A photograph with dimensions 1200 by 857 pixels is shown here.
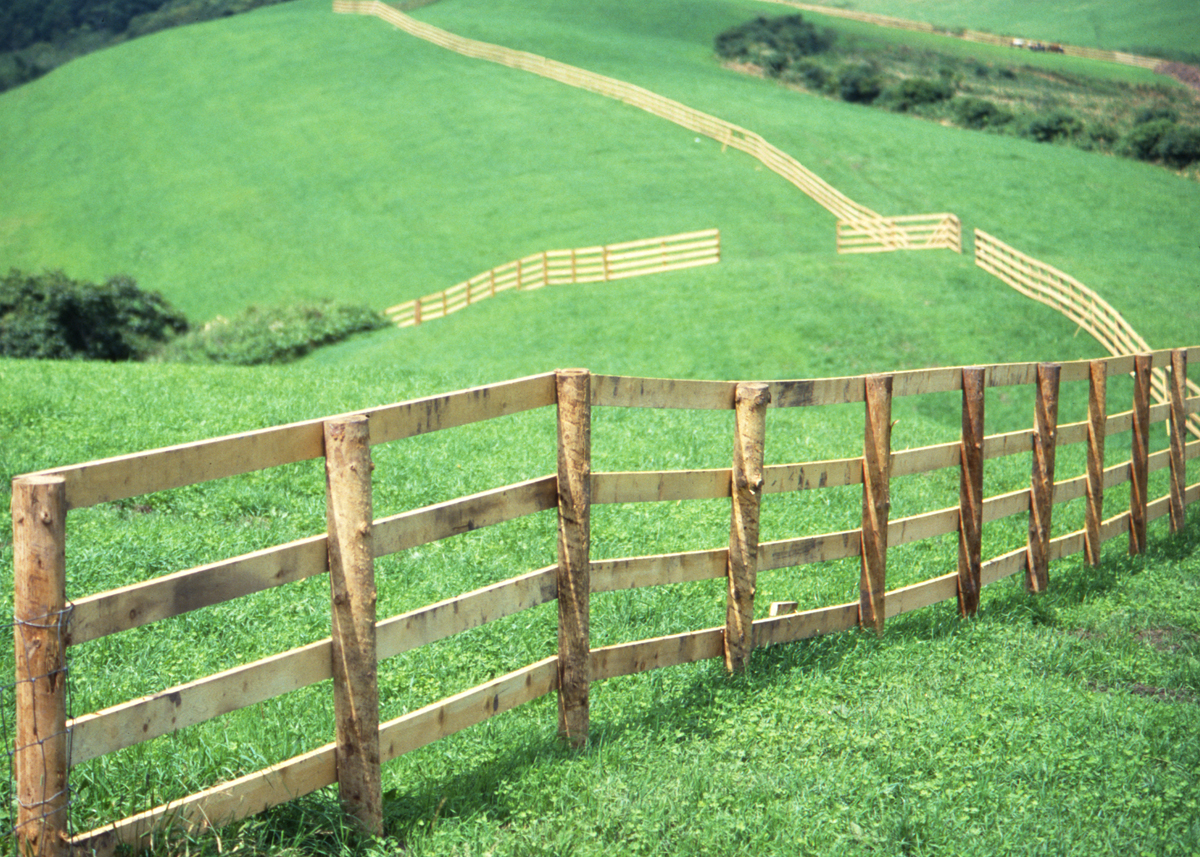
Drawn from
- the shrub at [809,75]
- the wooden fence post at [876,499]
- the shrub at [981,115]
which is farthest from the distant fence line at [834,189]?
the wooden fence post at [876,499]

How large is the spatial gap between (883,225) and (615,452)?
23.1 meters

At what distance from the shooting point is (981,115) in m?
48.4

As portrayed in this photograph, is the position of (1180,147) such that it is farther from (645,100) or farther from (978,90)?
(645,100)

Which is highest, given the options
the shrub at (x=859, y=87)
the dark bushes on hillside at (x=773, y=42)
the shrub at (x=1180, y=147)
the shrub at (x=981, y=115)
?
the dark bushes on hillside at (x=773, y=42)

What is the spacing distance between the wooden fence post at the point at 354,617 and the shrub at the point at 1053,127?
4927cm

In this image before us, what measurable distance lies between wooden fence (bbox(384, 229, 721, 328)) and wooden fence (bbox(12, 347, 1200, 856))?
22.2 meters

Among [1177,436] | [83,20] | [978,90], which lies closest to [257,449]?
[1177,436]

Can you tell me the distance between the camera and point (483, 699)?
13.4ft

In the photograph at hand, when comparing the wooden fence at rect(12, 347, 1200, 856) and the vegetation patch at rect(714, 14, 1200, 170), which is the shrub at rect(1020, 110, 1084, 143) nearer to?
the vegetation patch at rect(714, 14, 1200, 170)

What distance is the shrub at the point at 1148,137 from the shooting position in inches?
1588

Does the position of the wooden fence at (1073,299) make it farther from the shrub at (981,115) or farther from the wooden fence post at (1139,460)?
the shrub at (981,115)

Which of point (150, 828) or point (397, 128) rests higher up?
point (397, 128)

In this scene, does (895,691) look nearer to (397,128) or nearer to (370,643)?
(370,643)

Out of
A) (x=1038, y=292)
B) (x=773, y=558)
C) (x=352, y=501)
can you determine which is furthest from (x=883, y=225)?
(x=352, y=501)
